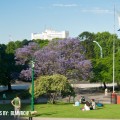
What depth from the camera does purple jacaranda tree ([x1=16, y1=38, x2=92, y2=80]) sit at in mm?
55688

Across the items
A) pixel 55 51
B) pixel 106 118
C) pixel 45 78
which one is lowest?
pixel 106 118

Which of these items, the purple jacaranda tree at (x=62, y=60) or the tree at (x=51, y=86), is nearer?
the tree at (x=51, y=86)

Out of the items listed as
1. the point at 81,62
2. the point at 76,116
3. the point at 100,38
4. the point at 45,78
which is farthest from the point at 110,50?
the point at 76,116

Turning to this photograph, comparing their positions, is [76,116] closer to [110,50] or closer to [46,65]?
[46,65]

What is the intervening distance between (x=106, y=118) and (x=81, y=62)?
31.7 metres

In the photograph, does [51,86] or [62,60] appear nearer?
[51,86]

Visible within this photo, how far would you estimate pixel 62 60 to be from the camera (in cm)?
5584

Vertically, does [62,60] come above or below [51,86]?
above

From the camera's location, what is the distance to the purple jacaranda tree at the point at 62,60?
2192 inches

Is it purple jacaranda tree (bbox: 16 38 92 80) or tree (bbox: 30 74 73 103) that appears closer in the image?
tree (bbox: 30 74 73 103)

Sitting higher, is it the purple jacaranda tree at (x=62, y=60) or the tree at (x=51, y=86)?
the purple jacaranda tree at (x=62, y=60)

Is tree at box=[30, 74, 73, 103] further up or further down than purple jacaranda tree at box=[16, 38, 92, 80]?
further down

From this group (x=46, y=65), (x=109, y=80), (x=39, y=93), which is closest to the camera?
(x=39, y=93)

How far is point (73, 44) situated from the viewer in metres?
58.9
